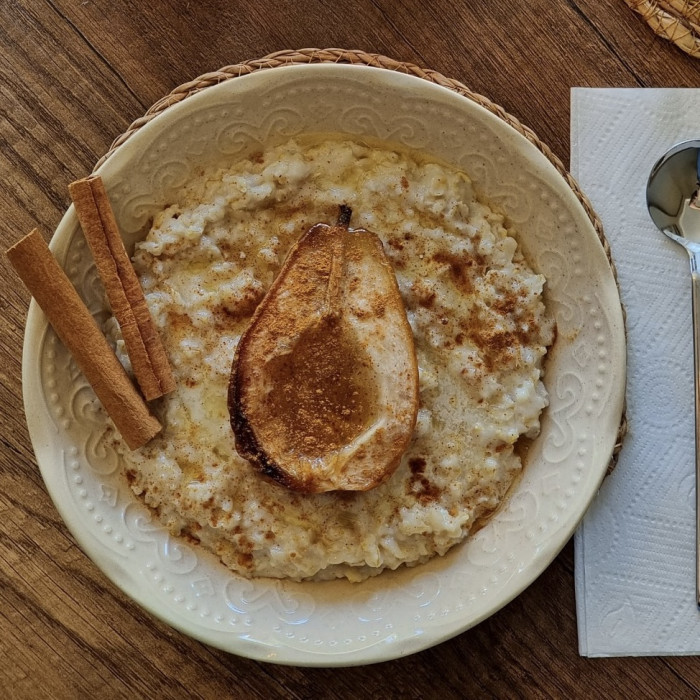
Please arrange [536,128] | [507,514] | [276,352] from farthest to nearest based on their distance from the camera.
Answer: [536,128] < [507,514] < [276,352]

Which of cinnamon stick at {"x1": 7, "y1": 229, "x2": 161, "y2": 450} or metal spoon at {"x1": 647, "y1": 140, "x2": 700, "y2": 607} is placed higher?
cinnamon stick at {"x1": 7, "y1": 229, "x2": 161, "y2": 450}

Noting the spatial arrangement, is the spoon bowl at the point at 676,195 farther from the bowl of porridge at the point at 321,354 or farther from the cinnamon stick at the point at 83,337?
the cinnamon stick at the point at 83,337

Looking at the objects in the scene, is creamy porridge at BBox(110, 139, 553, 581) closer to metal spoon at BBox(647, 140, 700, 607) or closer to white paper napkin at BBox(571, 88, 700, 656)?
white paper napkin at BBox(571, 88, 700, 656)

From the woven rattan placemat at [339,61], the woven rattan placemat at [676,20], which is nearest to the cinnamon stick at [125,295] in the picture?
the woven rattan placemat at [339,61]

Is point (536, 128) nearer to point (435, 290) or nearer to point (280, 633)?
point (435, 290)

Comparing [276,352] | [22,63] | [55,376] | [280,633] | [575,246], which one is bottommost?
[280,633]

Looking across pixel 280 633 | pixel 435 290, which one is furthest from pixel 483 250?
pixel 280 633

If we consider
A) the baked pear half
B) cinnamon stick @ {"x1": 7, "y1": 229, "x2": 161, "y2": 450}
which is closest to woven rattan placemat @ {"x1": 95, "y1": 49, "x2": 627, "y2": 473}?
cinnamon stick @ {"x1": 7, "y1": 229, "x2": 161, "y2": 450}
